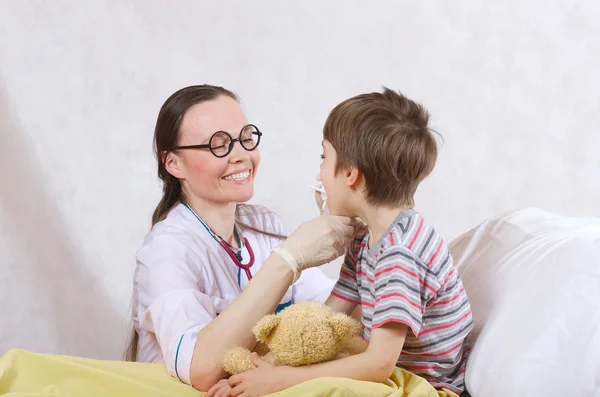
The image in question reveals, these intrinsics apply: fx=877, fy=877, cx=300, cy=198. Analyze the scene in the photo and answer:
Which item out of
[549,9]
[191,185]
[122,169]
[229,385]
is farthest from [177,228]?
[549,9]

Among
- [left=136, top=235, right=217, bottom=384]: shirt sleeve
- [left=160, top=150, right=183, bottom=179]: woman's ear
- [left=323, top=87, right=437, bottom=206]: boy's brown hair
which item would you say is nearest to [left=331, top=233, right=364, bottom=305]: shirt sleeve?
[left=323, top=87, right=437, bottom=206]: boy's brown hair

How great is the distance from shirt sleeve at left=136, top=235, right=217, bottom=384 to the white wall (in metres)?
1.17

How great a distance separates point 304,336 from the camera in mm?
1622

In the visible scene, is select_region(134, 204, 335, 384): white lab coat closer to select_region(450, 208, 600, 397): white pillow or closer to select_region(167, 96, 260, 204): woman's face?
select_region(167, 96, 260, 204): woman's face

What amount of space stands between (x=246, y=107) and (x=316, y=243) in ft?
4.89

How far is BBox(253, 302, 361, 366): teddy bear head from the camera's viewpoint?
1625 millimetres

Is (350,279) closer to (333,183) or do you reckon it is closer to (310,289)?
(333,183)

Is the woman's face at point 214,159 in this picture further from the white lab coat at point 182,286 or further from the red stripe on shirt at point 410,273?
the red stripe on shirt at point 410,273

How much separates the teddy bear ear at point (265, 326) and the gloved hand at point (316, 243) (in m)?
0.18

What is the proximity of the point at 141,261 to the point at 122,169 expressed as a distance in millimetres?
1255

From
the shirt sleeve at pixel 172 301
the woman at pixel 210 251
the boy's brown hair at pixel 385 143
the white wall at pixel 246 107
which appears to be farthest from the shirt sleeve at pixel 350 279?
the white wall at pixel 246 107

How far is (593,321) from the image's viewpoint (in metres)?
1.61

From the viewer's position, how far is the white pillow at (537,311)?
1588mm

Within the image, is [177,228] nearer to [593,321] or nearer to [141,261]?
[141,261]
